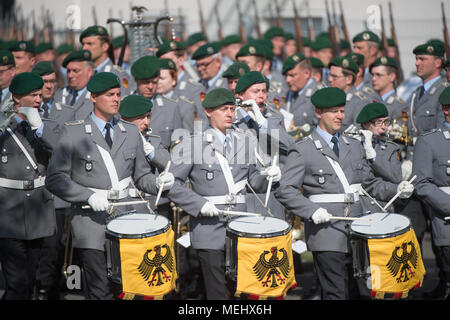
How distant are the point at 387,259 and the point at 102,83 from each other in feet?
8.90

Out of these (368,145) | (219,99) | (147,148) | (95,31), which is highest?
(95,31)

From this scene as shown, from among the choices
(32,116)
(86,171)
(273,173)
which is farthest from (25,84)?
(273,173)

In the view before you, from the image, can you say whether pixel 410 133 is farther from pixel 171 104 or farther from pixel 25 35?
pixel 25 35

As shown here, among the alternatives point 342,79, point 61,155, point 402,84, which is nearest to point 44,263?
point 61,155

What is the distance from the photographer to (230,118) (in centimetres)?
631

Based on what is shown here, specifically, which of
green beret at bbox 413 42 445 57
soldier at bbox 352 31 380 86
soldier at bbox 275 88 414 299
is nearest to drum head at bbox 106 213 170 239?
soldier at bbox 275 88 414 299

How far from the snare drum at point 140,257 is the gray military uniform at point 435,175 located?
91.5 inches

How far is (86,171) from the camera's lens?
5926 mm

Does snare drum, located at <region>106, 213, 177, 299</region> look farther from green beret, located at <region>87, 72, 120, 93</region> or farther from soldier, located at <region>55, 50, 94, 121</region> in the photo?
soldier, located at <region>55, 50, 94, 121</region>

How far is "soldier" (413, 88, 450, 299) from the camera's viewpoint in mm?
6387

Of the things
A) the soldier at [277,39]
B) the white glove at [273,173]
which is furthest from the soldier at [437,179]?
the soldier at [277,39]

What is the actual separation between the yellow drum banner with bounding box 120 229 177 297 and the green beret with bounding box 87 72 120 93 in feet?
4.45

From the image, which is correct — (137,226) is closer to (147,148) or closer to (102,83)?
(147,148)

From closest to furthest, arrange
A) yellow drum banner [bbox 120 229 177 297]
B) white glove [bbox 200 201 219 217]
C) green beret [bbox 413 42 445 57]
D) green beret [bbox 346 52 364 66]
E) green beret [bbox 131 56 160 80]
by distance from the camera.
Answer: yellow drum banner [bbox 120 229 177 297] → white glove [bbox 200 201 219 217] → green beret [bbox 131 56 160 80] → green beret [bbox 413 42 445 57] → green beret [bbox 346 52 364 66]
